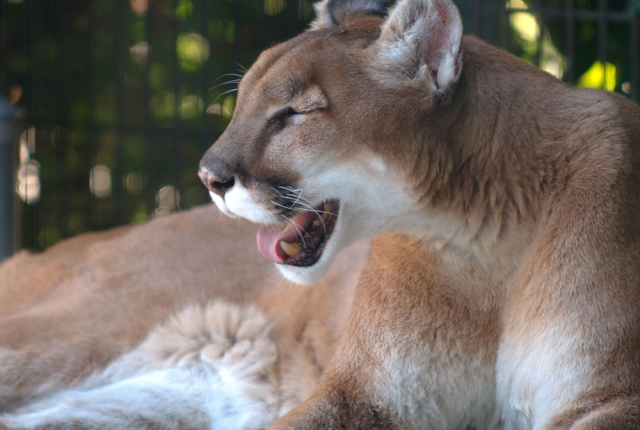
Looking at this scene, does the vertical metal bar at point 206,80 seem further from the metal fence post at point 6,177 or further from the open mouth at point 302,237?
the open mouth at point 302,237

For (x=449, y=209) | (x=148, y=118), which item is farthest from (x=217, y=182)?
(x=148, y=118)

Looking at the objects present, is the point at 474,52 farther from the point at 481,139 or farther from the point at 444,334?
the point at 444,334

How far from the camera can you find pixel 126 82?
19.6ft

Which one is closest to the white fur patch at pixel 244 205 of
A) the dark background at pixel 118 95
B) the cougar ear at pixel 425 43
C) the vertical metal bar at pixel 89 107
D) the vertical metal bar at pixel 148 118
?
the cougar ear at pixel 425 43

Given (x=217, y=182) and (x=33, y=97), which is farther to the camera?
(x=33, y=97)

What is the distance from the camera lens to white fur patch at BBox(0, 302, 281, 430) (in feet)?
10.9

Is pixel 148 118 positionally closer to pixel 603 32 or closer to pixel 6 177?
pixel 6 177

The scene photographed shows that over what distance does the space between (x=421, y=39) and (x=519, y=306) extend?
824mm

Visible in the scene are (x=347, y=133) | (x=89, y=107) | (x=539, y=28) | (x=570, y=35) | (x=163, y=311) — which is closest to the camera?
(x=347, y=133)

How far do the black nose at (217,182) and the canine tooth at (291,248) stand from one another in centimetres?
26

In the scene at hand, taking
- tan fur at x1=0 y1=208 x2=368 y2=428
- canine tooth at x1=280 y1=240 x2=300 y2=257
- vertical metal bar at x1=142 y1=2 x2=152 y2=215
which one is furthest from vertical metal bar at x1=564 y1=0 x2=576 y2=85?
canine tooth at x1=280 y1=240 x2=300 y2=257

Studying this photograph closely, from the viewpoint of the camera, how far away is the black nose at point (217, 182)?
247cm

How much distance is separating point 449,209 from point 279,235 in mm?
522

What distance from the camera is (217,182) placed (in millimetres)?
2486
